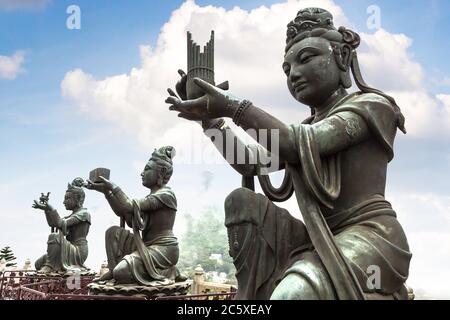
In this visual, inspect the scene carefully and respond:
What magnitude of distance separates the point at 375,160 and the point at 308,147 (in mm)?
523

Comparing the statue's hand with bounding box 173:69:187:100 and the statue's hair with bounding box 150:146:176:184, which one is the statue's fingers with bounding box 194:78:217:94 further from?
the statue's hair with bounding box 150:146:176:184

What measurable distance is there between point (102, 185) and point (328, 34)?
4435mm

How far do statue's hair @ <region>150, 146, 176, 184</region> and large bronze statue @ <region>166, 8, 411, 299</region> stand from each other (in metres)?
4.38

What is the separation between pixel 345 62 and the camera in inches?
118

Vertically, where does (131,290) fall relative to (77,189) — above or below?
below

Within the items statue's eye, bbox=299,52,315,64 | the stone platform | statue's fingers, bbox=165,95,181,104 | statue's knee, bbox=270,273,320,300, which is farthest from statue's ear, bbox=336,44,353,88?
the stone platform

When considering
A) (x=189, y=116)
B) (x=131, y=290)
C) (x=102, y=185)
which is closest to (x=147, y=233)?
(x=131, y=290)

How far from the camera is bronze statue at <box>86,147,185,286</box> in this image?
6508 millimetres

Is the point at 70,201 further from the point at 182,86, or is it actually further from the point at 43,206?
the point at 182,86

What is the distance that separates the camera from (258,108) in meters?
2.66

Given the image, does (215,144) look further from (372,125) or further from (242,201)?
(372,125)

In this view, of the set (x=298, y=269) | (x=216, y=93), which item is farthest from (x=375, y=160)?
(x=216, y=93)

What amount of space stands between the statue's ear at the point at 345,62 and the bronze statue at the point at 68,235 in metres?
9.10

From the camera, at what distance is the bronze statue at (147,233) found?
6508 millimetres
